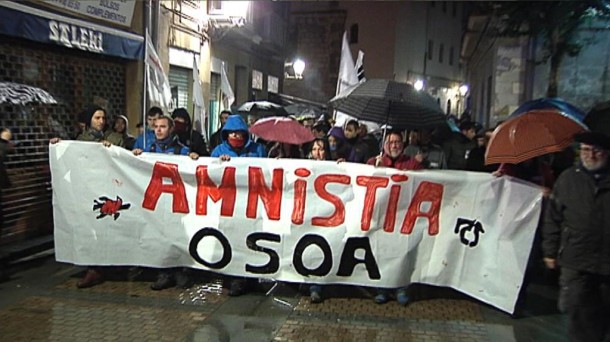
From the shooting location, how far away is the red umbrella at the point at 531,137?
487 centimetres

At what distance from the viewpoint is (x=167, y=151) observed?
599 cm

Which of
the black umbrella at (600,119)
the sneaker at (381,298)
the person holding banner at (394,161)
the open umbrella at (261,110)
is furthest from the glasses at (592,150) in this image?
the open umbrella at (261,110)

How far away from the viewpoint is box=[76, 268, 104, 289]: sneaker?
18.8 ft

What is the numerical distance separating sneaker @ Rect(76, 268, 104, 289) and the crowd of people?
10mm

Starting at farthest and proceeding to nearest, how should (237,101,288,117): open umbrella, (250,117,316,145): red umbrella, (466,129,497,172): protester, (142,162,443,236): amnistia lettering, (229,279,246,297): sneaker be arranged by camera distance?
(237,101,288,117): open umbrella < (466,129,497,172): protester < (250,117,316,145): red umbrella < (229,279,246,297): sneaker < (142,162,443,236): amnistia lettering

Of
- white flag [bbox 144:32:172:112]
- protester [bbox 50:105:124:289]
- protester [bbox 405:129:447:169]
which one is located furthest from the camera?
protester [bbox 405:129:447:169]

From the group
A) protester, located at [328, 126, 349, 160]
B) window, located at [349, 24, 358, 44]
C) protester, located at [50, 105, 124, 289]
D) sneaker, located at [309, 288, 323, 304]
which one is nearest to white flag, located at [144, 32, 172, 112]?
protester, located at [50, 105, 124, 289]

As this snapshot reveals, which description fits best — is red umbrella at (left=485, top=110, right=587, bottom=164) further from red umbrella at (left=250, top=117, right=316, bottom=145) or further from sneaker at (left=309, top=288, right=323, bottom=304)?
red umbrella at (left=250, top=117, right=316, bottom=145)

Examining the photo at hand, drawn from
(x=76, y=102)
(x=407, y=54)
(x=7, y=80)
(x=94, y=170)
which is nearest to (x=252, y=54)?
(x=76, y=102)

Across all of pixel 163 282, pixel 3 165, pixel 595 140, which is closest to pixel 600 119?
pixel 595 140

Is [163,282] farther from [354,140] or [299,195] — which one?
[354,140]

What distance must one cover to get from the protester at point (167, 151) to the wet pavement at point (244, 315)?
0.11 metres

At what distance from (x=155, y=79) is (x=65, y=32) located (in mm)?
1600

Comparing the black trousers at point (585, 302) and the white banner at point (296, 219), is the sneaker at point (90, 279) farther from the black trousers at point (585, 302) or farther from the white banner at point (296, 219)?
the black trousers at point (585, 302)
